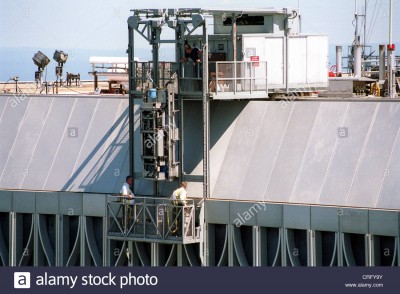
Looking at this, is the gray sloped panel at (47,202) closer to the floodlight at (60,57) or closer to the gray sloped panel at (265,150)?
the gray sloped panel at (265,150)

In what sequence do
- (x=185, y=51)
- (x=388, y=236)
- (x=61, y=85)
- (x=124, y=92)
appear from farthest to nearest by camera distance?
(x=61, y=85)
(x=124, y=92)
(x=185, y=51)
(x=388, y=236)

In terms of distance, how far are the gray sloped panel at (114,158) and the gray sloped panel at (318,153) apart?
6359 millimetres

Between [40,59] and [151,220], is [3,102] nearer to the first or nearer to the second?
[40,59]

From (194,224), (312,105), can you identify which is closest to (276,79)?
(312,105)

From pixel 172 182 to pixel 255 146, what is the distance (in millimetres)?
3063

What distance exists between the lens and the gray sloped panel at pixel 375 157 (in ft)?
177

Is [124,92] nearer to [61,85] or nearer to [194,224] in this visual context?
[61,85]

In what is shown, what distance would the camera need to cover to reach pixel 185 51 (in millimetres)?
56906

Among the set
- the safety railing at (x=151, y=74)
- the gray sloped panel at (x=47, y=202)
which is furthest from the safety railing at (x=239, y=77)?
the gray sloped panel at (x=47, y=202)

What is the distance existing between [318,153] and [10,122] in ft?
43.1

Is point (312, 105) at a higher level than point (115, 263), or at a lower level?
higher

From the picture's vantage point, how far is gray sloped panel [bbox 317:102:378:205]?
5469 cm

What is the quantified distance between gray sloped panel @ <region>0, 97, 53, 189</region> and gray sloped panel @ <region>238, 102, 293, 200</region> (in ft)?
30.0

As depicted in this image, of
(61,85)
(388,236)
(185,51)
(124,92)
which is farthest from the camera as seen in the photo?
(61,85)
